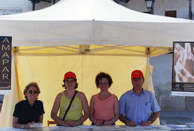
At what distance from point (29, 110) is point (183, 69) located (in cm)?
208

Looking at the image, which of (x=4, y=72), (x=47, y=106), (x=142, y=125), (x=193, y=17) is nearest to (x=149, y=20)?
(x=142, y=125)

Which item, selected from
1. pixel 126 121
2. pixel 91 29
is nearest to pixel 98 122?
pixel 126 121

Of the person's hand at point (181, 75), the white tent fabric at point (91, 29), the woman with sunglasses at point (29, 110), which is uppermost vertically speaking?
the white tent fabric at point (91, 29)

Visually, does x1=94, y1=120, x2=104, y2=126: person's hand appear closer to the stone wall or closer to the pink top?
the pink top

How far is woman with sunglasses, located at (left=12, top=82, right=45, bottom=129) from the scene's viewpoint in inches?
172

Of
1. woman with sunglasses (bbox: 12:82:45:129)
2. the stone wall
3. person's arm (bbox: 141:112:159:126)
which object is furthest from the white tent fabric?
the stone wall

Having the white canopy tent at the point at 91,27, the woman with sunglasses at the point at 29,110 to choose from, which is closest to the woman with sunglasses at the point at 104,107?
the white canopy tent at the point at 91,27

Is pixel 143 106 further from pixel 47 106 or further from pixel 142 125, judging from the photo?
pixel 47 106

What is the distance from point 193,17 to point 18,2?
26.1 ft

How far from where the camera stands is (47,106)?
21.6 ft

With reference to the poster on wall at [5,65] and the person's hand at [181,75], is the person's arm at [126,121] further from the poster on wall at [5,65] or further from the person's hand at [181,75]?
the poster on wall at [5,65]

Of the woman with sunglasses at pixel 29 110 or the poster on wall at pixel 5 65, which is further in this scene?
the woman with sunglasses at pixel 29 110

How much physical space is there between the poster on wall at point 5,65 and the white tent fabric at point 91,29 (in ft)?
0.68

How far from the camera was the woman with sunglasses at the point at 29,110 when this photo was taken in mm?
4375
